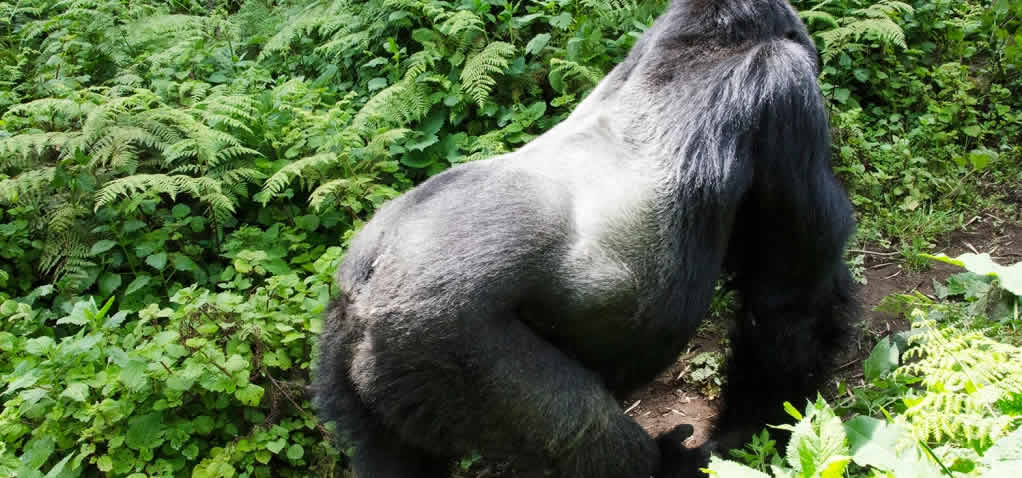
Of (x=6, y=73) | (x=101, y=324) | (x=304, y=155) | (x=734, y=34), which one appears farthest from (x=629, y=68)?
(x=6, y=73)

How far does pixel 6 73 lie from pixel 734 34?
4.79 meters

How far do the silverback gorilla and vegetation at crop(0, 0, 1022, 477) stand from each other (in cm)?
44

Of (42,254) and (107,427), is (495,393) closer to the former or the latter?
(107,427)

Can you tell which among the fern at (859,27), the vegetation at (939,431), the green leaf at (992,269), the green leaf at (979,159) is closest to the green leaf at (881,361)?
the green leaf at (992,269)

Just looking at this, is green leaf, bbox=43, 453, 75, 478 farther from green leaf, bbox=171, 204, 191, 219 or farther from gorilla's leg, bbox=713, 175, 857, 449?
gorilla's leg, bbox=713, 175, 857, 449

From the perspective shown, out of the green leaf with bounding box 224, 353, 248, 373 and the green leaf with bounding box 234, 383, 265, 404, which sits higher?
the green leaf with bounding box 224, 353, 248, 373

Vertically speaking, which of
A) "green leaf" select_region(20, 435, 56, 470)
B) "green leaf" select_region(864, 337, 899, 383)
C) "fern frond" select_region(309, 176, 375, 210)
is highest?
"fern frond" select_region(309, 176, 375, 210)

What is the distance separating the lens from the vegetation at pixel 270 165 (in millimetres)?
3025

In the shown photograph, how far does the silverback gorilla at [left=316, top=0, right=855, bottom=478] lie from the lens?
2156 millimetres

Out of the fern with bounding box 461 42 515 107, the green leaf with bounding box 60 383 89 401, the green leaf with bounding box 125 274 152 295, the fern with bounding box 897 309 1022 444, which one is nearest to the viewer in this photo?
the fern with bounding box 897 309 1022 444

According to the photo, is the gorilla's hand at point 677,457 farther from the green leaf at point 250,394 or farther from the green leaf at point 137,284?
the green leaf at point 137,284

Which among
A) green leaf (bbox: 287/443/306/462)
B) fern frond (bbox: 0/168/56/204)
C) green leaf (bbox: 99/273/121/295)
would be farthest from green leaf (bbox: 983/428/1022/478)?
fern frond (bbox: 0/168/56/204)

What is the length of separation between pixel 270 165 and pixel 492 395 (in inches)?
99.4

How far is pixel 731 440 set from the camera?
311 centimetres
